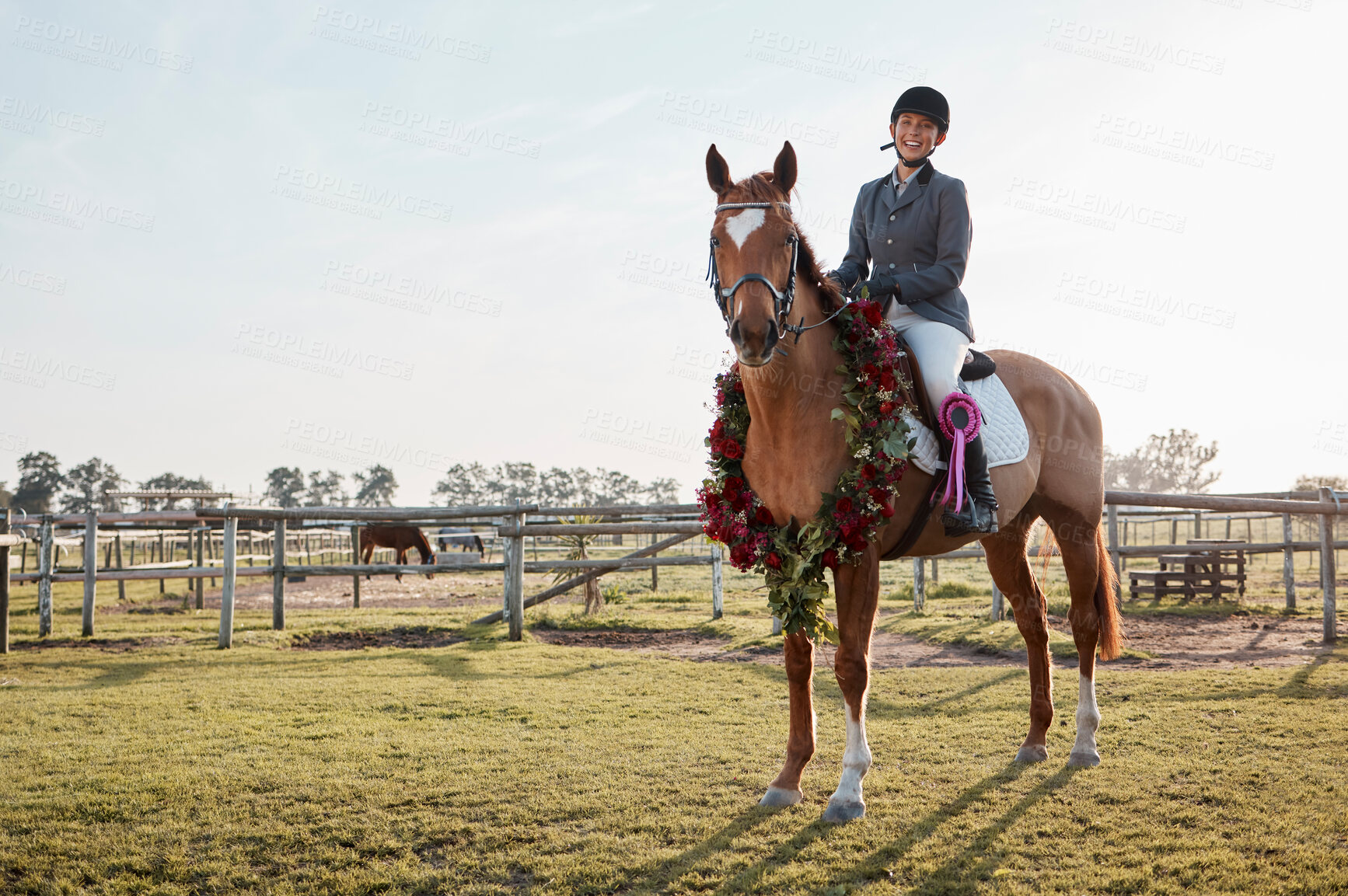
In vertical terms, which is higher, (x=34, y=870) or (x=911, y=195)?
(x=911, y=195)

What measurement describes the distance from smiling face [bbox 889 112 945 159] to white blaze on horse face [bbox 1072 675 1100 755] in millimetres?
3097

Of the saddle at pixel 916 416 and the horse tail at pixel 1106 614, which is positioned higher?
the saddle at pixel 916 416

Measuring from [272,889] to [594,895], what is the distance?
Answer: 43.5 inches

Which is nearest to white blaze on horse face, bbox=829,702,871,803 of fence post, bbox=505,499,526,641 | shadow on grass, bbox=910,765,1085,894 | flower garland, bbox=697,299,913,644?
flower garland, bbox=697,299,913,644

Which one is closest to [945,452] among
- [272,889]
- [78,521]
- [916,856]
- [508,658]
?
[916,856]

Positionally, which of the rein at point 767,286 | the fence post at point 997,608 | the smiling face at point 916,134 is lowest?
the fence post at point 997,608

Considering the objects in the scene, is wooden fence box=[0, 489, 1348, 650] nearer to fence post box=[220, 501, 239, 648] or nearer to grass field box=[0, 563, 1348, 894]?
fence post box=[220, 501, 239, 648]

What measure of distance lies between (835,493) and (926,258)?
1624 mm

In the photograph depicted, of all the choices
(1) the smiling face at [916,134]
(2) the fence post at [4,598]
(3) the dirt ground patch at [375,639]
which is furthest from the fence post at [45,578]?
(1) the smiling face at [916,134]

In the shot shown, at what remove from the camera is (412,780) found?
13.3 feet

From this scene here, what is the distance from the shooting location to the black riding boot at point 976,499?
407 cm

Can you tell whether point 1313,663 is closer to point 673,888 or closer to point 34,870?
point 673,888

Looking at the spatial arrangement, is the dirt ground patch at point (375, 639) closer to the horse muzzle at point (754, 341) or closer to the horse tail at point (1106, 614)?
the horse tail at point (1106, 614)

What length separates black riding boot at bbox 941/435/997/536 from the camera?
13.4 feet
